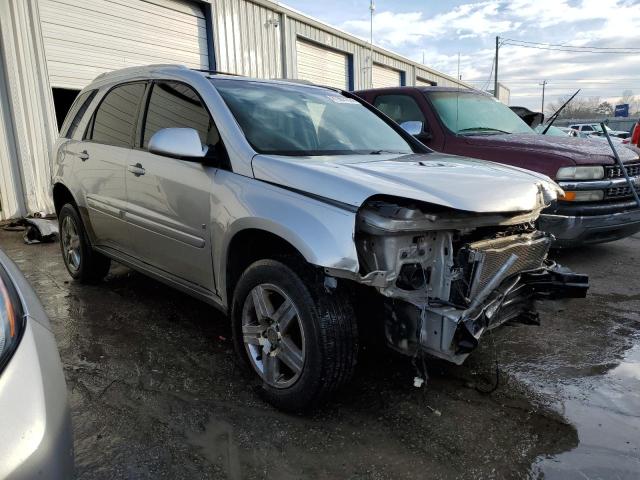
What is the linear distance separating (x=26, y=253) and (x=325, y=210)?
5.44 meters

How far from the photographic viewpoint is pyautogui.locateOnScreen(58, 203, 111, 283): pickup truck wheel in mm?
4641

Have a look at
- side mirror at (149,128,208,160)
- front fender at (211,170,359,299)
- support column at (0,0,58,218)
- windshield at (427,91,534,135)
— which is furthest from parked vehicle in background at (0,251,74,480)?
support column at (0,0,58,218)

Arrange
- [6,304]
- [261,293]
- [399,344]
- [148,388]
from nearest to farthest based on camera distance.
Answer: [6,304] → [399,344] → [261,293] → [148,388]

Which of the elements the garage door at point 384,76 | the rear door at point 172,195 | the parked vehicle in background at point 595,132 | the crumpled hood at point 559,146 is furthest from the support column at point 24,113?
the parked vehicle in background at point 595,132

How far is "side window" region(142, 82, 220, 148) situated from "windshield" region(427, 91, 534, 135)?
3.39 meters

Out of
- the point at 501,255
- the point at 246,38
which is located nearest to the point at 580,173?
the point at 501,255

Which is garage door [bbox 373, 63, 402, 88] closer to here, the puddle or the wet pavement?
the wet pavement

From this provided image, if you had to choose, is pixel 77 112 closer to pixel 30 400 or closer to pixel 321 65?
pixel 30 400

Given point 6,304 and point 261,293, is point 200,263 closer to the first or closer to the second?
point 261,293

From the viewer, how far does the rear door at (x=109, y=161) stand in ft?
12.7

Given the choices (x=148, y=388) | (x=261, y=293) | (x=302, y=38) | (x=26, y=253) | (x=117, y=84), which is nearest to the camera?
(x=261, y=293)

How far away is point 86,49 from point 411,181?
27.5 ft

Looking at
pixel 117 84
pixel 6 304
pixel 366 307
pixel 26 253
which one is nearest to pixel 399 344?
pixel 366 307

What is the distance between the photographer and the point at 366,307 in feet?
8.70
